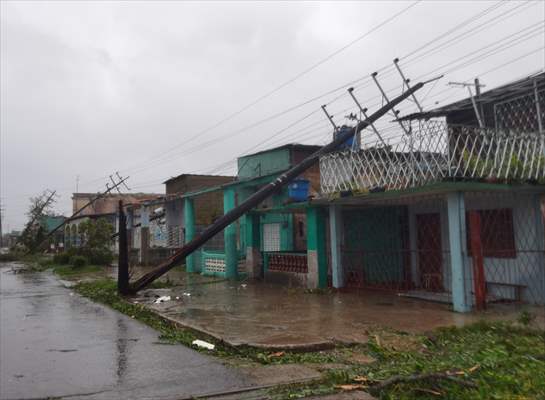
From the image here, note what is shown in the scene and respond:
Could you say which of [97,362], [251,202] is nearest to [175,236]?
[251,202]

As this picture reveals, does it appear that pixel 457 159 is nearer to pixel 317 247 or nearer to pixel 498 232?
pixel 498 232

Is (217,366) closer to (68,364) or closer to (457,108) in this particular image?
(68,364)

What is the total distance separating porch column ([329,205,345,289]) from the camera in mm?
14391

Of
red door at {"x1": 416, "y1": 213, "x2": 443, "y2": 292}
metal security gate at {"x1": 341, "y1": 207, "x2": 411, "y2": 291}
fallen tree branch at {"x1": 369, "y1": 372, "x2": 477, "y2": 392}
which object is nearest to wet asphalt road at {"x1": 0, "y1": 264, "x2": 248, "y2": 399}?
fallen tree branch at {"x1": 369, "y1": 372, "x2": 477, "y2": 392}

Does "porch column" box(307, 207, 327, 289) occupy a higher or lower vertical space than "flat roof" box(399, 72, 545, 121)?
lower

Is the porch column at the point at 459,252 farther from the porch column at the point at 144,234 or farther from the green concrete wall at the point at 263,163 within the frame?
the porch column at the point at 144,234

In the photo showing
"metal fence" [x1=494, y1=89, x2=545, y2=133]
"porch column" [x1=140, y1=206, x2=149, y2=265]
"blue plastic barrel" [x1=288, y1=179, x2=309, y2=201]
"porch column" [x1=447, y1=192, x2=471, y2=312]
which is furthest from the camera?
"porch column" [x1=140, y1=206, x2=149, y2=265]

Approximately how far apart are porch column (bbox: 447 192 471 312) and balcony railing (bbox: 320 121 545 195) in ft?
2.49

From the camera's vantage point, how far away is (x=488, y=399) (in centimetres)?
491

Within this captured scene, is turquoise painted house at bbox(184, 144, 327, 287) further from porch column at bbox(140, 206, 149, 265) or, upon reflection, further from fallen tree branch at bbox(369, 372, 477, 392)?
fallen tree branch at bbox(369, 372, 477, 392)

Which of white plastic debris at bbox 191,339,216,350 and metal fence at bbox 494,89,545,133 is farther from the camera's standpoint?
metal fence at bbox 494,89,545,133

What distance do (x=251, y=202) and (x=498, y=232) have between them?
7268 mm

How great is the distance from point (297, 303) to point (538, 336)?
5.88 meters

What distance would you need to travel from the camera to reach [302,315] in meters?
10.6
